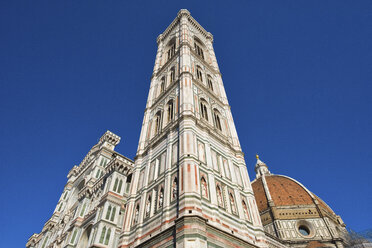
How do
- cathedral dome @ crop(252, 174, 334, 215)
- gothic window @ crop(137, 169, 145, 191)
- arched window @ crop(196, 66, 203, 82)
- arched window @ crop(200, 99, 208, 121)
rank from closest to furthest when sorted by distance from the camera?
gothic window @ crop(137, 169, 145, 191)
arched window @ crop(200, 99, 208, 121)
arched window @ crop(196, 66, 203, 82)
cathedral dome @ crop(252, 174, 334, 215)

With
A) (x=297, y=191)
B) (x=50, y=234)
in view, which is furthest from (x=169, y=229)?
(x=297, y=191)

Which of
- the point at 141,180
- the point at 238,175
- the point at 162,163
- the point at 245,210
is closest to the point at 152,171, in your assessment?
the point at 162,163

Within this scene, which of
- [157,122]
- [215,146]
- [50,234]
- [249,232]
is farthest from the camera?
[50,234]

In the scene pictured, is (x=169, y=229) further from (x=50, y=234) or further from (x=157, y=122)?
(x=50, y=234)

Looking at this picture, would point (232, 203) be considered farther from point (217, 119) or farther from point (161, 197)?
point (217, 119)

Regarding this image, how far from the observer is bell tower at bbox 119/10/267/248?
10.8 metres

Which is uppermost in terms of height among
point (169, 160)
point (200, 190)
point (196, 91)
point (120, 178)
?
point (196, 91)

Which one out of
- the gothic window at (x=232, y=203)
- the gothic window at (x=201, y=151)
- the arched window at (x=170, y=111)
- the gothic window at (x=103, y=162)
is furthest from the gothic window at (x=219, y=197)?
the gothic window at (x=103, y=162)

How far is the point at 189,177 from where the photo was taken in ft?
38.5

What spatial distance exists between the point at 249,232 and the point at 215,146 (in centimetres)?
559

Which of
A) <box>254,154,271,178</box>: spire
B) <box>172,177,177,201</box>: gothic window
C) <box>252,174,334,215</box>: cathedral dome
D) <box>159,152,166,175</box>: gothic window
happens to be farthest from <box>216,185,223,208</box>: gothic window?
<box>254,154,271,178</box>: spire

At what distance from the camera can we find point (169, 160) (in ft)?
45.8

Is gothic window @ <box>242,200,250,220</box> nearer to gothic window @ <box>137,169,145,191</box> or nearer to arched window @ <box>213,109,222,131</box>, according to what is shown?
arched window @ <box>213,109,222,131</box>

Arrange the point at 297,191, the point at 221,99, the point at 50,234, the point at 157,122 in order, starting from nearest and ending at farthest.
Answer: the point at 157,122
the point at 221,99
the point at 50,234
the point at 297,191
